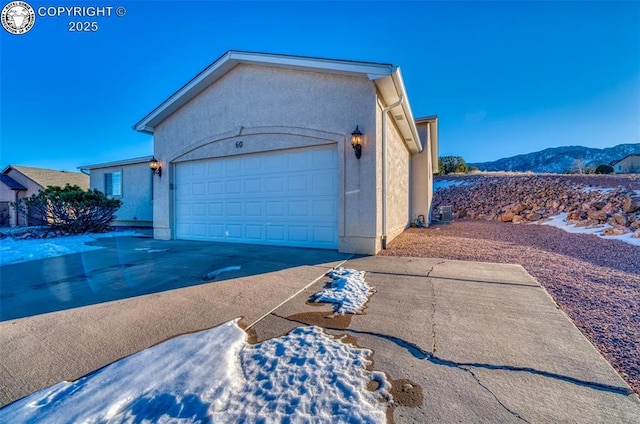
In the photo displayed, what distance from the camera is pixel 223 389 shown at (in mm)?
1593

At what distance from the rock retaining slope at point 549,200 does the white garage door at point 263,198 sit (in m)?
8.17

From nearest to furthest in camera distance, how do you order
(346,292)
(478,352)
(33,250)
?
1. (478,352)
2. (346,292)
3. (33,250)

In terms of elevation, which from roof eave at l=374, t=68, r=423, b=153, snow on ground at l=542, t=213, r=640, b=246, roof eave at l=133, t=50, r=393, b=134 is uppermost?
roof eave at l=133, t=50, r=393, b=134

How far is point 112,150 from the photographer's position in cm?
1659

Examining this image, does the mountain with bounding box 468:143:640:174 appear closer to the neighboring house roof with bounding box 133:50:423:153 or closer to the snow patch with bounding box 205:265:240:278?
the neighboring house roof with bounding box 133:50:423:153

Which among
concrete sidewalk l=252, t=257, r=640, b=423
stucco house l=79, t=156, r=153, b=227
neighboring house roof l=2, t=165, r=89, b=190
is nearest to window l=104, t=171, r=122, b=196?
stucco house l=79, t=156, r=153, b=227

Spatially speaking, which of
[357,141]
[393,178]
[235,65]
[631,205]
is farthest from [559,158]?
[235,65]

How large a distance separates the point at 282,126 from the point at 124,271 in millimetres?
4506

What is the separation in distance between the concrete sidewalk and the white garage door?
2.82 metres

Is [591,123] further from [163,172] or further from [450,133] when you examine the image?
[163,172]

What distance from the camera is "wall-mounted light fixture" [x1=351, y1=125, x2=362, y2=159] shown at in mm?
5473

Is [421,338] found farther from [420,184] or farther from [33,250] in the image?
[420,184]

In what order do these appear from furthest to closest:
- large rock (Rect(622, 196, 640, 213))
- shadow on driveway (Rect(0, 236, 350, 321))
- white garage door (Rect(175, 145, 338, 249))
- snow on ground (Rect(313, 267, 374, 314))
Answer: large rock (Rect(622, 196, 640, 213)) < white garage door (Rect(175, 145, 338, 249)) < shadow on driveway (Rect(0, 236, 350, 321)) < snow on ground (Rect(313, 267, 374, 314))

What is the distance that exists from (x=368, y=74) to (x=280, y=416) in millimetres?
5624
